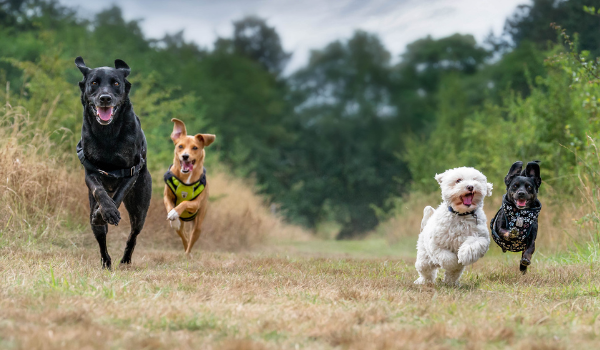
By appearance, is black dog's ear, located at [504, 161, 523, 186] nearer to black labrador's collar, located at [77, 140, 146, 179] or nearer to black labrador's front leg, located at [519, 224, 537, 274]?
black labrador's front leg, located at [519, 224, 537, 274]

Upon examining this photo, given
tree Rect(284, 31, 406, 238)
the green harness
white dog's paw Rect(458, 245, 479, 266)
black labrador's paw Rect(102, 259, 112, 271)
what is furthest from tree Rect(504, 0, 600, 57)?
black labrador's paw Rect(102, 259, 112, 271)

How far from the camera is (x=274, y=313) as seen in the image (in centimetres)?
355

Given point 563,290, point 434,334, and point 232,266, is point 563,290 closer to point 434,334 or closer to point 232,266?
point 434,334

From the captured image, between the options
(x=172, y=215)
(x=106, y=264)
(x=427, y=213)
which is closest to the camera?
(x=106, y=264)

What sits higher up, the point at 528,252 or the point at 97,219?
the point at 528,252

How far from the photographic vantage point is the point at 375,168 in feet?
100

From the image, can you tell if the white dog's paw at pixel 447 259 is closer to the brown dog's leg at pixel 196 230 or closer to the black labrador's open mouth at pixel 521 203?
the black labrador's open mouth at pixel 521 203

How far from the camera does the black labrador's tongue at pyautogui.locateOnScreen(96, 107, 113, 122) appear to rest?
17.4 ft

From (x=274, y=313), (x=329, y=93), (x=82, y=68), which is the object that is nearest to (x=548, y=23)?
(x=329, y=93)

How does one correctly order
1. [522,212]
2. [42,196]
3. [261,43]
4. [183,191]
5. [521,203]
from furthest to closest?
[261,43] < [183,191] < [42,196] < [522,212] < [521,203]

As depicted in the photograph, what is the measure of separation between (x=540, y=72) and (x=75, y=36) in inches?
828

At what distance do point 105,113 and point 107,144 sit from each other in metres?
0.36

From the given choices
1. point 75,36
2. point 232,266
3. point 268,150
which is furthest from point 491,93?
point 232,266

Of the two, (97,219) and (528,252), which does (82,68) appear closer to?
(97,219)
